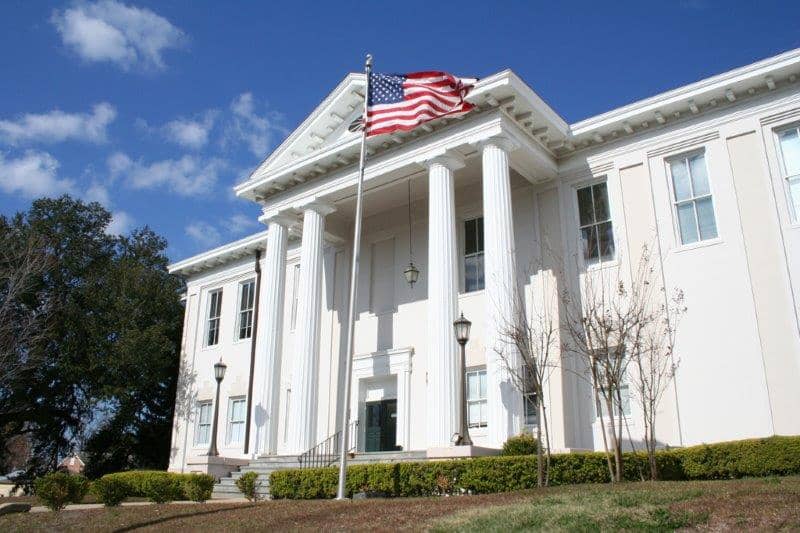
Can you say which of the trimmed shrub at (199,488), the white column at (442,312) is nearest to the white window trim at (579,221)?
the white column at (442,312)

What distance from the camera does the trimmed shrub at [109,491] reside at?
16.0 metres

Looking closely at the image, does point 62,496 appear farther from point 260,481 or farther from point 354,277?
point 354,277

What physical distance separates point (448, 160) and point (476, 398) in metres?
6.19

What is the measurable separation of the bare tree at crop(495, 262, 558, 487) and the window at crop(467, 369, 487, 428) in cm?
190

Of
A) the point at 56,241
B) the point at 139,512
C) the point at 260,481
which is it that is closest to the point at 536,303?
the point at 260,481

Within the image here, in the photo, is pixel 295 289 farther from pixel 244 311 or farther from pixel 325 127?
pixel 325 127

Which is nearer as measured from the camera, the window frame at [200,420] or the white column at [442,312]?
the white column at [442,312]

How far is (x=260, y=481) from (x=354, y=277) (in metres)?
6.46

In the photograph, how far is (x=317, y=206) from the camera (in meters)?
21.2

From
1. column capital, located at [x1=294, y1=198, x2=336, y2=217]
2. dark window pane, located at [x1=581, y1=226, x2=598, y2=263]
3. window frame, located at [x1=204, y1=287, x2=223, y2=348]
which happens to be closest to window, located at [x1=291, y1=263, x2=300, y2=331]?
column capital, located at [x1=294, y1=198, x2=336, y2=217]

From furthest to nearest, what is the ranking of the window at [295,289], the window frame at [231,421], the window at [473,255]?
1. the window frame at [231,421]
2. the window at [295,289]
3. the window at [473,255]

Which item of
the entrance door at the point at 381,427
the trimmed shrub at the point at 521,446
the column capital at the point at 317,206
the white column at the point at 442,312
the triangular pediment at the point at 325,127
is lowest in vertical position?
the trimmed shrub at the point at 521,446

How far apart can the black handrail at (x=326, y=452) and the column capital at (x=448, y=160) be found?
781cm

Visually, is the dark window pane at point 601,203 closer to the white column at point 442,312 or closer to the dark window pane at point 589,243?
the dark window pane at point 589,243
